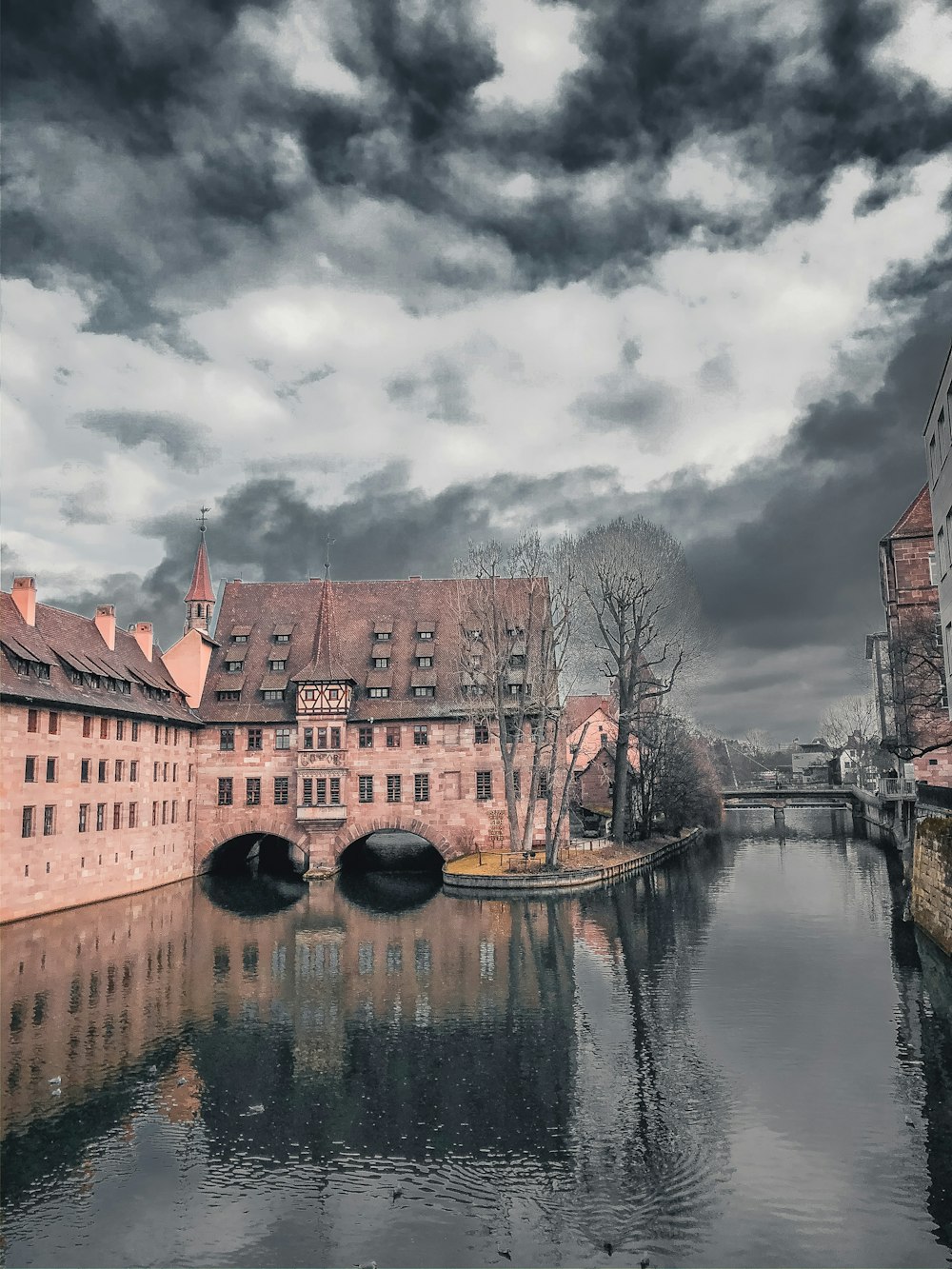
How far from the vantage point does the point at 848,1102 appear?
652 inches

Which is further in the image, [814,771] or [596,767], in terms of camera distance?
[814,771]

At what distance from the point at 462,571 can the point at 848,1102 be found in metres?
36.7

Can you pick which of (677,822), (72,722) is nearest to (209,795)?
(72,722)

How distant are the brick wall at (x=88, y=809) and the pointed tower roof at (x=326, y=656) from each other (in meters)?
7.76

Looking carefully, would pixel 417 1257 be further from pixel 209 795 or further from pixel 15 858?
pixel 209 795

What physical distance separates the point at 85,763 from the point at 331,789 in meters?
14.3

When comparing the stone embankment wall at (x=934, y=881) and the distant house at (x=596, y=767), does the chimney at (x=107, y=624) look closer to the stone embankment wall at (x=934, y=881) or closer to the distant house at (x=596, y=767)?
the distant house at (x=596, y=767)

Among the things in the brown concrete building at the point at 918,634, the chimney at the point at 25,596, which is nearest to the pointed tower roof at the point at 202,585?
the chimney at the point at 25,596

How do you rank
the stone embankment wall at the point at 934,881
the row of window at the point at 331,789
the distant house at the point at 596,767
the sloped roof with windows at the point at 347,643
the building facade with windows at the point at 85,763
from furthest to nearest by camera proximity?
the distant house at the point at 596,767, the sloped roof with windows at the point at 347,643, the row of window at the point at 331,789, the building facade with windows at the point at 85,763, the stone embankment wall at the point at 934,881

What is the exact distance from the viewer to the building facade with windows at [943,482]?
30.0 metres

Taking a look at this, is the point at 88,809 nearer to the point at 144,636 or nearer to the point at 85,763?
the point at 85,763

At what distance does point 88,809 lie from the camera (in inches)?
1596

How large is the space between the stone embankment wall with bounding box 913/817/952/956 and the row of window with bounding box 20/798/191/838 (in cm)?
3172

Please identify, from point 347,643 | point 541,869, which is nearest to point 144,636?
point 347,643
